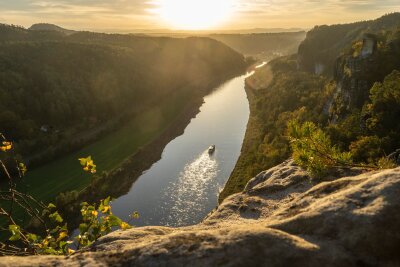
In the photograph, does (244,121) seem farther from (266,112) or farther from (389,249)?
(389,249)

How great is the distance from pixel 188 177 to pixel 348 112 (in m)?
35.3

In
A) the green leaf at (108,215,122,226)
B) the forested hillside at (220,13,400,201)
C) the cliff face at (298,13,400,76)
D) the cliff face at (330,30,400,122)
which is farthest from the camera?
the cliff face at (298,13,400,76)

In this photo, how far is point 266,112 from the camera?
4498 inches

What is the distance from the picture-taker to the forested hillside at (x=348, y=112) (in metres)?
28.5

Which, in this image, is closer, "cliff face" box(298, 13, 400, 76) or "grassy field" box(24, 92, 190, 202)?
"grassy field" box(24, 92, 190, 202)

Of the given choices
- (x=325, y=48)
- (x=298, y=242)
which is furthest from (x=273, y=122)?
(x=325, y=48)

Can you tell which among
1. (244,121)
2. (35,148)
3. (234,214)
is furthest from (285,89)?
(234,214)

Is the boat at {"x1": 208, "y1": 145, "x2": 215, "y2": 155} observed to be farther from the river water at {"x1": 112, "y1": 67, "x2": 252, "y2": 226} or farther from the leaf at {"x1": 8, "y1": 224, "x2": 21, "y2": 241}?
the leaf at {"x1": 8, "y1": 224, "x2": 21, "y2": 241}

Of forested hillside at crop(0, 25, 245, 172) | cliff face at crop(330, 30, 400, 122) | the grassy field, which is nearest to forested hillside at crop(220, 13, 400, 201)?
cliff face at crop(330, 30, 400, 122)

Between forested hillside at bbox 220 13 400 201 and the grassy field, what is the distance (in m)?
29.3

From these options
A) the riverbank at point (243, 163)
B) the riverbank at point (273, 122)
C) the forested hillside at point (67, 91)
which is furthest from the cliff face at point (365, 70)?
the forested hillside at point (67, 91)

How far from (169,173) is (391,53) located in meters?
48.3

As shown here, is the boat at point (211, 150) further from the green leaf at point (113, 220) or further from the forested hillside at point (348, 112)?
the green leaf at point (113, 220)

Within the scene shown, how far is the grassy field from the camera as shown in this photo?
78688 millimetres
